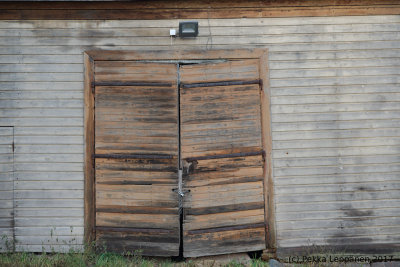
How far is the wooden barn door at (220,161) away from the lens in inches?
205

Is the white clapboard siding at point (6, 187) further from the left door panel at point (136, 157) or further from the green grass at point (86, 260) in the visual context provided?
the left door panel at point (136, 157)

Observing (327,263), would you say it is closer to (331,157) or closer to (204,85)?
(331,157)

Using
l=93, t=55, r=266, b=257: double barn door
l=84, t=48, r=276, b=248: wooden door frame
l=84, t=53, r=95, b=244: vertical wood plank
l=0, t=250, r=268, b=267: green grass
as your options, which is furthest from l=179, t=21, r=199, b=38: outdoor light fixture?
l=0, t=250, r=268, b=267: green grass

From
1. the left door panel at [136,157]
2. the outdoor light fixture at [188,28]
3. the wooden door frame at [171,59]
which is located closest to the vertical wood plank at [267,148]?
the wooden door frame at [171,59]

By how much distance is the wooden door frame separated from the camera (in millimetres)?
5227

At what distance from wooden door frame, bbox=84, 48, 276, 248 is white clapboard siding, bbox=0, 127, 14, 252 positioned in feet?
3.29

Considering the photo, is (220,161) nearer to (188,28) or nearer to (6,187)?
(188,28)

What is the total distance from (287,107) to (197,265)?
8.02ft

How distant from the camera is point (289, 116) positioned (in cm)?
535

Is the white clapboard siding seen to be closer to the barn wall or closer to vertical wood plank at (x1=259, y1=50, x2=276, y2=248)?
the barn wall

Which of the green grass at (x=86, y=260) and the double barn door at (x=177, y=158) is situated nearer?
the green grass at (x=86, y=260)

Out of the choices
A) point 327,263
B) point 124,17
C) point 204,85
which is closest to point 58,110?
point 124,17

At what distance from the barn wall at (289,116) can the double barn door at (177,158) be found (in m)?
0.31

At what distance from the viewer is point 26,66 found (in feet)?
17.4
